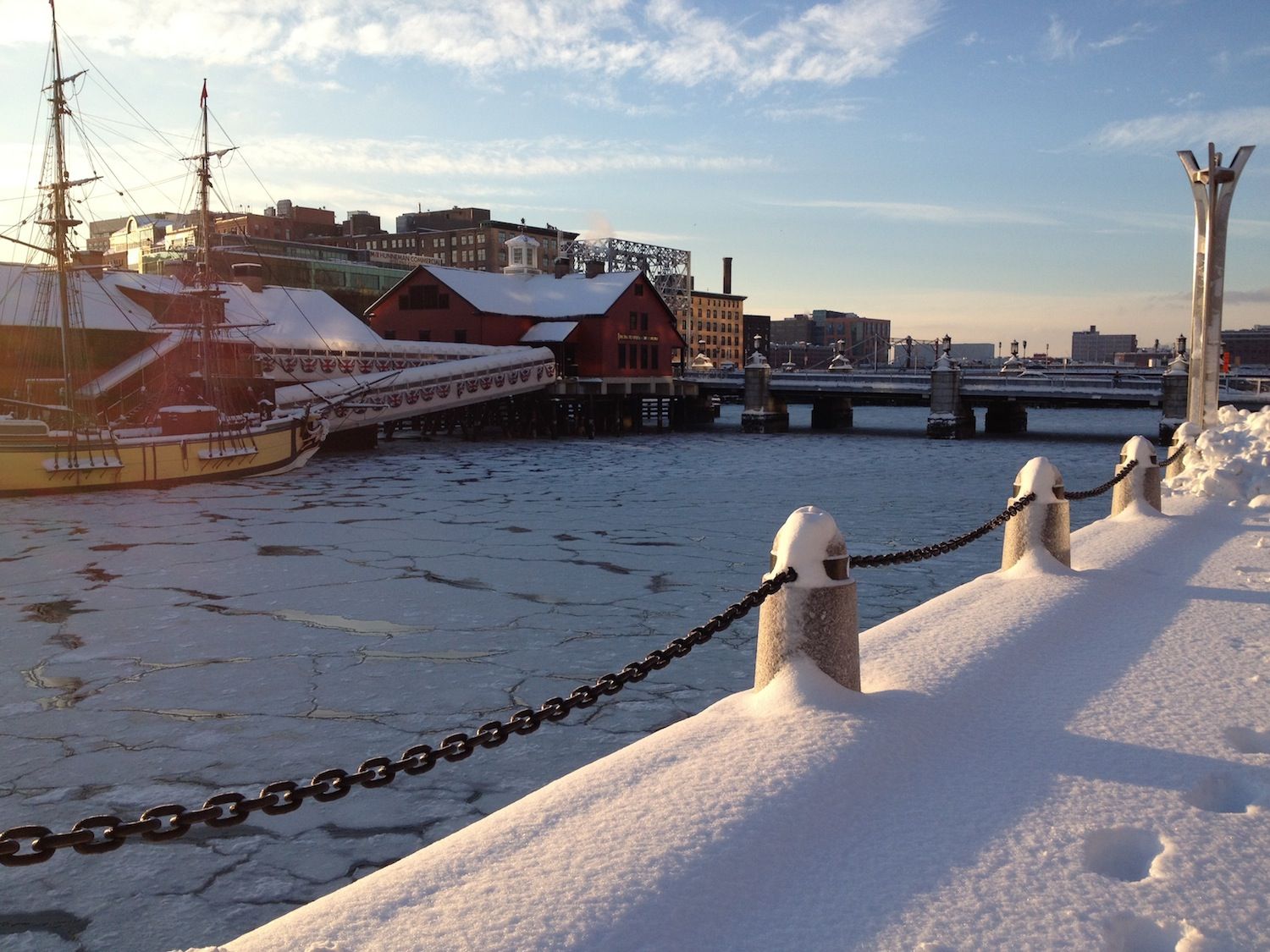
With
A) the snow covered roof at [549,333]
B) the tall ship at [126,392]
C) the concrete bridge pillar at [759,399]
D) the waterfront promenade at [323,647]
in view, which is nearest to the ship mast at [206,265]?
the tall ship at [126,392]

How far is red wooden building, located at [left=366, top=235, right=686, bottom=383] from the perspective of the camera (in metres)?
54.9

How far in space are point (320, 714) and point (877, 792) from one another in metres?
5.52

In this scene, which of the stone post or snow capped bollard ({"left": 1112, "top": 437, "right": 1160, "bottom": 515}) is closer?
snow capped bollard ({"left": 1112, "top": 437, "right": 1160, "bottom": 515})

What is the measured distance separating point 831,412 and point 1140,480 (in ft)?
171

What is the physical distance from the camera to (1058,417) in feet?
295

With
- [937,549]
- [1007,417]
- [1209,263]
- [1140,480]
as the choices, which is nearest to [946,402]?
[1007,417]

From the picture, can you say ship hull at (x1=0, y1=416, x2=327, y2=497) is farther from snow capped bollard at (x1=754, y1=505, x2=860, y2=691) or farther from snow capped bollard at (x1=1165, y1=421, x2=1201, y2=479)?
snow capped bollard at (x1=754, y1=505, x2=860, y2=691)

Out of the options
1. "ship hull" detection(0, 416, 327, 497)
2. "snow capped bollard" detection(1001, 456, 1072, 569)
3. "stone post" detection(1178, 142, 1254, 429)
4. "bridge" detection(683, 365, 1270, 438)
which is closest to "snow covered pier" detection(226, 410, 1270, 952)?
"snow capped bollard" detection(1001, 456, 1072, 569)

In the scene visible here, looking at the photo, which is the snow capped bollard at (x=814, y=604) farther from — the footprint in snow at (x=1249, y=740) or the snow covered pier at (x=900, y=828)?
the footprint in snow at (x=1249, y=740)

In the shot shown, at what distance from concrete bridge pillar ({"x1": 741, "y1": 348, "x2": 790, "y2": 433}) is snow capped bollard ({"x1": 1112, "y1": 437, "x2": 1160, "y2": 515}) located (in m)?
43.7

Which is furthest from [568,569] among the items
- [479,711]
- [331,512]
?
[331,512]

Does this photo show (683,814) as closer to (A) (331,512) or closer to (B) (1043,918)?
(B) (1043,918)

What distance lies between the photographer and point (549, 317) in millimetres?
56969

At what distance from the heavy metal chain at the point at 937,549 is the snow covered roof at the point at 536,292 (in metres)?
47.4
